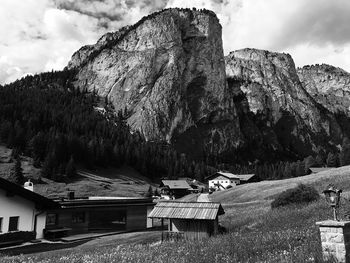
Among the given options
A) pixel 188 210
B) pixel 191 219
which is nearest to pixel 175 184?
pixel 188 210

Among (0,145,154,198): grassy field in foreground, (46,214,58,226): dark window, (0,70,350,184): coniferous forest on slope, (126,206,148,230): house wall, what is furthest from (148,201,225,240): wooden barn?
(0,70,350,184): coniferous forest on slope

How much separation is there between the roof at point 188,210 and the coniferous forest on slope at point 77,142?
280 feet

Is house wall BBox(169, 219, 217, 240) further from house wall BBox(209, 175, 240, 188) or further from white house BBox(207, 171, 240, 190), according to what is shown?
Result: house wall BBox(209, 175, 240, 188)

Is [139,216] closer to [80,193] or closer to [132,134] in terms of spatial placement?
[80,193]

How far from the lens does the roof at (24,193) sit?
26.8m

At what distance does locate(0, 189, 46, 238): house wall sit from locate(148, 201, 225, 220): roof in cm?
1152

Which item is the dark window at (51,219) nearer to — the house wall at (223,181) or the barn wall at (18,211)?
the barn wall at (18,211)

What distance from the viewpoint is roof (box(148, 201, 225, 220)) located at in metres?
23.8

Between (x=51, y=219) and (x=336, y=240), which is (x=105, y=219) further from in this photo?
(x=336, y=240)

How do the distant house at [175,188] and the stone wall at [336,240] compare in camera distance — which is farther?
the distant house at [175,188]

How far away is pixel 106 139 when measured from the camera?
148 m

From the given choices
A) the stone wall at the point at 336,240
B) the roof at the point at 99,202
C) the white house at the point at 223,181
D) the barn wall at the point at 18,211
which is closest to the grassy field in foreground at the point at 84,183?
the white house at the point at 223,181

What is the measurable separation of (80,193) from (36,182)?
15703 mm

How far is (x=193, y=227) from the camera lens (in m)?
24.5
